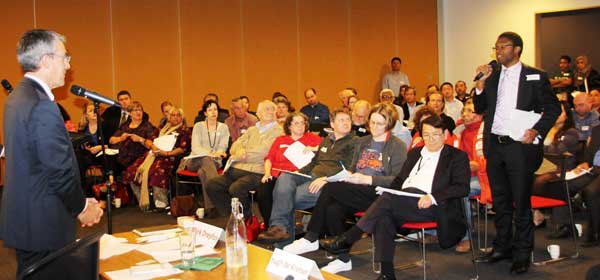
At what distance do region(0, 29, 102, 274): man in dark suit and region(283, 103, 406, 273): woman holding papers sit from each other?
2.28 m

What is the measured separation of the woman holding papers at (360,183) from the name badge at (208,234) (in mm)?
1392

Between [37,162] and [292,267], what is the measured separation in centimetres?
101

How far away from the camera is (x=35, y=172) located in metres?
2.33

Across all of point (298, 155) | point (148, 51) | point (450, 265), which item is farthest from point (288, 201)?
point (148, 51)

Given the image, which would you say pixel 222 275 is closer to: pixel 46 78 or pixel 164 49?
pixel 46 78

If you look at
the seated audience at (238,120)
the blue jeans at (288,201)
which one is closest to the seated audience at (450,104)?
the seated audience at (238,120)

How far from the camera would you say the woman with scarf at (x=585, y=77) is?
9750 millimetres

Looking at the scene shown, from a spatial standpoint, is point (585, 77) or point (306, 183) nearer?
point (306, 183)

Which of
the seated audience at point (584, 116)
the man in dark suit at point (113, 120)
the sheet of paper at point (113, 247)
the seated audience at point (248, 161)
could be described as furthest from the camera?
the man in dark suit at point (113, 120)

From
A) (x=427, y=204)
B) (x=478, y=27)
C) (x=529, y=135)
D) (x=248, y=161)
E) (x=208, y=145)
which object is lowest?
(x=427, y=204)

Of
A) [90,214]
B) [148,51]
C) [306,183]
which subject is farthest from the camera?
[148,51]

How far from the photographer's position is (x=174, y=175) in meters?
7.11

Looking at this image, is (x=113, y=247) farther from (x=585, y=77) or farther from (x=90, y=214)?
(x=585, y=77)

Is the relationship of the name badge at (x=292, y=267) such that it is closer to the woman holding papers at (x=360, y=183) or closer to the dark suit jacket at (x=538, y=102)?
the woman holding papers at (x=360, y=183)
